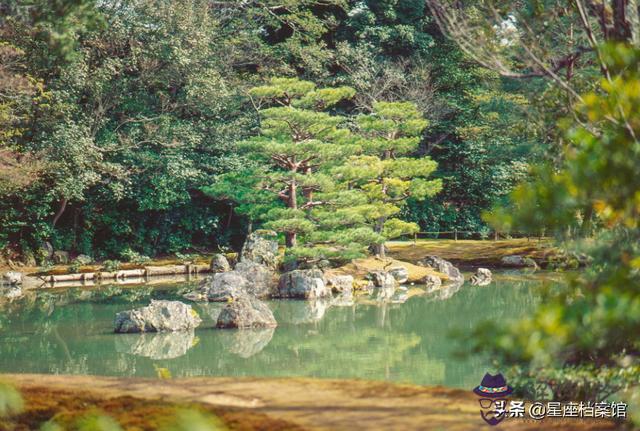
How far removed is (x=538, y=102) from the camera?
4.81m

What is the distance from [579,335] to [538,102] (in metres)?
3.14

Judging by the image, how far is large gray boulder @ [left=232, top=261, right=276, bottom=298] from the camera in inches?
520

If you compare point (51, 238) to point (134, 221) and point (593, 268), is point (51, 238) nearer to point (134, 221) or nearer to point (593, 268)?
point (134, 221)

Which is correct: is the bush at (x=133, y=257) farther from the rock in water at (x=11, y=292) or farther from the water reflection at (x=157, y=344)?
the water reflection at (x=157, y=344)

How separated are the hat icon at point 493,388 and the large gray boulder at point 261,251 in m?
11.1

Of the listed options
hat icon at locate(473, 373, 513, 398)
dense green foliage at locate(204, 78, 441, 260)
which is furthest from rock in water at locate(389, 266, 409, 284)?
hat icon at locate(473, 373, 513, 398)

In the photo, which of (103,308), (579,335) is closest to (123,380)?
(579,335)

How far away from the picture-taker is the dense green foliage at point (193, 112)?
1666 cm

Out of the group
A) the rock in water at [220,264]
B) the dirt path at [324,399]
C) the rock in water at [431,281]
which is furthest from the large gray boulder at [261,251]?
the dirt path at [324,399]

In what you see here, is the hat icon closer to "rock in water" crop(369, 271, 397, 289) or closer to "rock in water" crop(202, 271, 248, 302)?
"rock in water" crop(202, 271, 248, 302)

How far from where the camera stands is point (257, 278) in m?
13.4

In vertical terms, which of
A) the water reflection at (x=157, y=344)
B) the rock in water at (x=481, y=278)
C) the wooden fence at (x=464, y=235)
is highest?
the wooden fence at (x=464, y=235)

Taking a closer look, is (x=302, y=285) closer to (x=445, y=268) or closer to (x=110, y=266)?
(x=445, y=268)

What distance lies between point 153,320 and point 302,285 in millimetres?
3809
